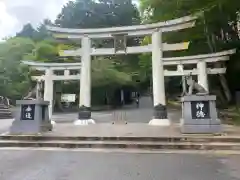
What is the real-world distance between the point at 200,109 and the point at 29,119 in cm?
600

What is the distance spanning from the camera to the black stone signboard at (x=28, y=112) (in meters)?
10.1

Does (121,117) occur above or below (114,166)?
above

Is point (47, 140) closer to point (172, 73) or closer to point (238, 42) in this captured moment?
point (172, 73)

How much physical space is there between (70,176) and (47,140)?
4130 millimetres

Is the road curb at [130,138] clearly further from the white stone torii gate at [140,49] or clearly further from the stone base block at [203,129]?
the white stone torii gate at [140,49]

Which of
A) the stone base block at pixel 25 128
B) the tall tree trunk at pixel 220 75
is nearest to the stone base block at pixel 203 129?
the stone base block at pixel 25 128

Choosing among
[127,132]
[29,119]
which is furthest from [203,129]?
[29,119]

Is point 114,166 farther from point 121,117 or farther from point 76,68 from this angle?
point 121,117

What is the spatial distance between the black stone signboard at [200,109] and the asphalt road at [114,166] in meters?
2.38

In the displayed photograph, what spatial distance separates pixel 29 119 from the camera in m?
10.1

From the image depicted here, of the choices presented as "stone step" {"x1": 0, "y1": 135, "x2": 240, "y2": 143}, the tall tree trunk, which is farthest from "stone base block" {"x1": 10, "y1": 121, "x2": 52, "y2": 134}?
the tall tree trunk

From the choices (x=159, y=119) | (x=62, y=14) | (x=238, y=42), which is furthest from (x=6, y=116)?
(x=62, y=14)

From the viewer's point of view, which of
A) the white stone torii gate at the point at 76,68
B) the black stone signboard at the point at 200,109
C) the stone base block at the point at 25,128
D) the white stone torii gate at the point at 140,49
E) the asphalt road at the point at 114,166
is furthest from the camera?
the white stone torii gate at the point at 76,68

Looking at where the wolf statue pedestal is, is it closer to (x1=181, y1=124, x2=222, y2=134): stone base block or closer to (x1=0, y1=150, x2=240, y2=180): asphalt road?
(x1=0, y1=150, x2=240, y2=180): asphalt road
